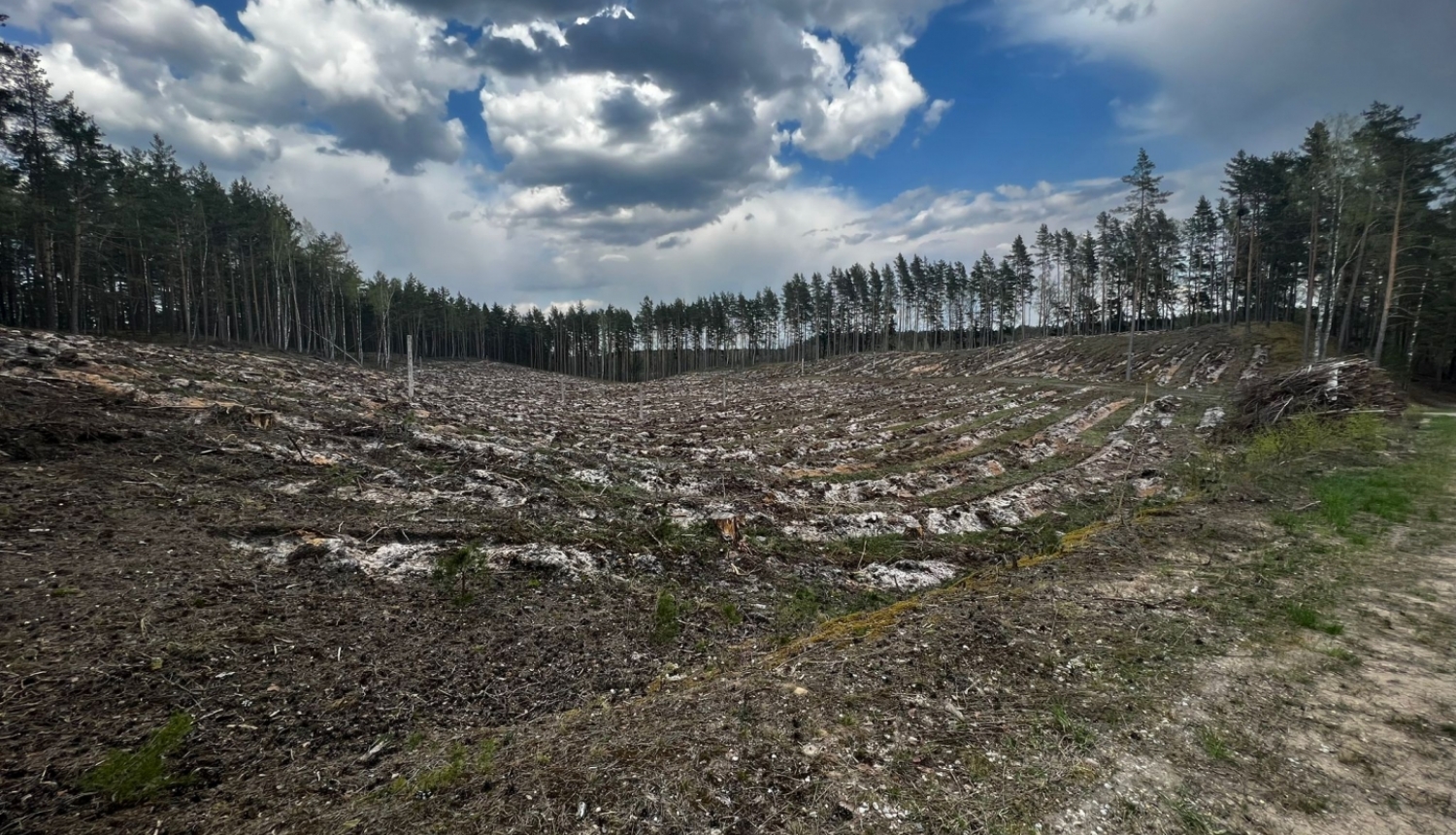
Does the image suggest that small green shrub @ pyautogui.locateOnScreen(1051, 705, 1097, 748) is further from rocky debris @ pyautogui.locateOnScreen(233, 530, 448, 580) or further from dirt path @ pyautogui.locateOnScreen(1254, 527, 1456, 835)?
rocky debris @ pyautogui.locateOnScreen(233, 530, 448, 580)

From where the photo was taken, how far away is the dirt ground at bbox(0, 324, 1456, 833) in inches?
145

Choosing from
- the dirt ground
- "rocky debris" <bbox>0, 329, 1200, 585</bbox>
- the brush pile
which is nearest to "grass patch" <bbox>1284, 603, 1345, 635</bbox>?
the dirt ground

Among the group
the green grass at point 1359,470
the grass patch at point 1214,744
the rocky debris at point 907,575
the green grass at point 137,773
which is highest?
the green grass at point 1359,470

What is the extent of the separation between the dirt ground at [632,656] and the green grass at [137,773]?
58 mm

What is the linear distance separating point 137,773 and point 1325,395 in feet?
93.8

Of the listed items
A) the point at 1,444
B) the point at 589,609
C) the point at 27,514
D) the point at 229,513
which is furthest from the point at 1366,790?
the point at 1,444

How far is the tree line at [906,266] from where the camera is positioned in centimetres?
3078

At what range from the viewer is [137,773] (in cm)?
375

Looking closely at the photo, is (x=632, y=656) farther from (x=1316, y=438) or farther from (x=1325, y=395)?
(x=1325, y=395)

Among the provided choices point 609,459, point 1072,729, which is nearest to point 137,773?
point 1072,729

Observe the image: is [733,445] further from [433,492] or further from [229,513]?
[229,513]

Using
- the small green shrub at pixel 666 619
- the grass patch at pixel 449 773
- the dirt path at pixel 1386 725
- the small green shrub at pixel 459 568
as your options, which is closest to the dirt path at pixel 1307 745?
the dirt path at pixel 1386 725

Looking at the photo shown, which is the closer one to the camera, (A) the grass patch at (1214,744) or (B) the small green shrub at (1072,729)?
(A) the grass patch at (1214,744)

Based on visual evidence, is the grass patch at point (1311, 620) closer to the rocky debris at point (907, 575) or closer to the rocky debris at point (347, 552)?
the rocky debris at point (907, 575)
